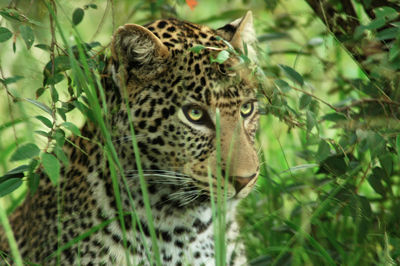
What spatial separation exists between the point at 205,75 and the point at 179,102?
8.0 inches

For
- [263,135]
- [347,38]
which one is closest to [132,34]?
[347,38]

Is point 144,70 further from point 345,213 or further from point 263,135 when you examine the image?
point 263,135

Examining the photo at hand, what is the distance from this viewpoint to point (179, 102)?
344cm

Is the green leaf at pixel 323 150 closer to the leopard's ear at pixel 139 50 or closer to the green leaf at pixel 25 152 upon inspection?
the leopard's ear at pixel 139 50

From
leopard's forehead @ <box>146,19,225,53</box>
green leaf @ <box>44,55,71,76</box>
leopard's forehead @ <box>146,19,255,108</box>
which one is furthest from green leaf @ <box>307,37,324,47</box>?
green leaf @ <box>44,55,71,76</box>

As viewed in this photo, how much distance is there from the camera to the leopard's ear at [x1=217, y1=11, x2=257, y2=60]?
363 cm

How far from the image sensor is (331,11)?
4.04 m

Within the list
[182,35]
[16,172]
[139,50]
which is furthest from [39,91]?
[182,35]

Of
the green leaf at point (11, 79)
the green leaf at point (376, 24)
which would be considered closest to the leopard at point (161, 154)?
the green leaf at point (11, 79)

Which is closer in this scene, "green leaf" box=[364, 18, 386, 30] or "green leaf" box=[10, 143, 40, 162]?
"green leaf" box=[10, 143, 40, 162]

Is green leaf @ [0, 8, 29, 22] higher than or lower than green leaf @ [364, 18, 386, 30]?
higher

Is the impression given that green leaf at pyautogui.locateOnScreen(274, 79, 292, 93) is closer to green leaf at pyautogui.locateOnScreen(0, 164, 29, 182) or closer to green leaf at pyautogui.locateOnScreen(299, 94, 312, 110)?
green leaf at pyautogui.locateOnScreen(299, 94, 312, 110)

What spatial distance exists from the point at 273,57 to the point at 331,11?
46.7 inches

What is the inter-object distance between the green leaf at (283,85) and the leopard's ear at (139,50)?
0.62 metres
